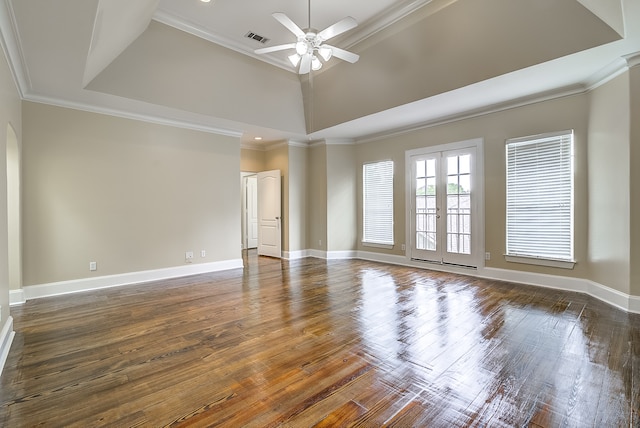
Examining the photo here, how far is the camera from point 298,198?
290 inches

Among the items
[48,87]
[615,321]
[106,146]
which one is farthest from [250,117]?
[615,321]

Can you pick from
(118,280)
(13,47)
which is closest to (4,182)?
(13,47)

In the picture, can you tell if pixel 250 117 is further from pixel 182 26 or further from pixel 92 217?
pixel 92 217

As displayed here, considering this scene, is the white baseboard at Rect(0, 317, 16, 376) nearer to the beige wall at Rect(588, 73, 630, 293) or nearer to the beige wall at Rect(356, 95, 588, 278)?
the beige wall at Rect(356, 95, 588, 278)

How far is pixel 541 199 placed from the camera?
4.49 m

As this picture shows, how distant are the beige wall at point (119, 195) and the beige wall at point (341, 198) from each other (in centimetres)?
216

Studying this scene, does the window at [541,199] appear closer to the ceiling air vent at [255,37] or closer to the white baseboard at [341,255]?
the white baseboard at [341,255]

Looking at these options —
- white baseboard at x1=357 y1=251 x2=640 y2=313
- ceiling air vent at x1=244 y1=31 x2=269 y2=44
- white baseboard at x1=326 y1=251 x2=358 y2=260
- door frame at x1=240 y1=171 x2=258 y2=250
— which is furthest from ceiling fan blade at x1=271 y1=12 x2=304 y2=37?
door frame at x1=240 y1=171 x2=258 y2=250

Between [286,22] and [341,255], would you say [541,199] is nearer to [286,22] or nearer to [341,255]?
[341,255]

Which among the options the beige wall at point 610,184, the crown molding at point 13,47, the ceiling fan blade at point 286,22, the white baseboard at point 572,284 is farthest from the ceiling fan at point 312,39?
the white baseboard at point 572,284

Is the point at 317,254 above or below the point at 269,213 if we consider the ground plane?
below

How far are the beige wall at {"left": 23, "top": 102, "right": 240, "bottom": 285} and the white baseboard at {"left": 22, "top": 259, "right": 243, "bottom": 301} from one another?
0.09m

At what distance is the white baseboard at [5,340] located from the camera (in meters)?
2.37

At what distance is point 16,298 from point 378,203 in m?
6.16
